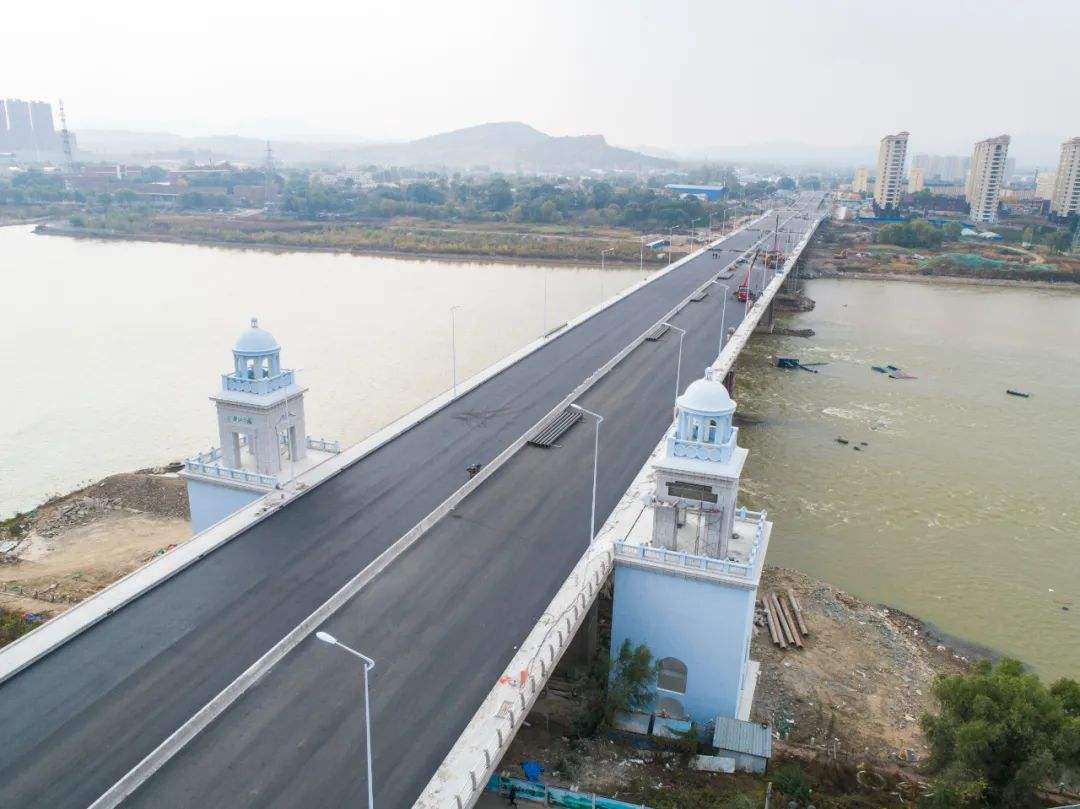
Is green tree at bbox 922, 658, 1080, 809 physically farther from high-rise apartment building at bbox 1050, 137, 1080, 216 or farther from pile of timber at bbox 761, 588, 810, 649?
high-rise apartment building at bbox 1050, 137, 1080, 216

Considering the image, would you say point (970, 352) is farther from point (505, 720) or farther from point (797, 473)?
point (505, 720)

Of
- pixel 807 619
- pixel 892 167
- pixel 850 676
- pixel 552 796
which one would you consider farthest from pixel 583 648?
pixel 892 167

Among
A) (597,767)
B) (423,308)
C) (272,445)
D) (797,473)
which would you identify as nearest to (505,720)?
(597,767)

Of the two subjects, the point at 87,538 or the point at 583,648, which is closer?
the point at 583,648

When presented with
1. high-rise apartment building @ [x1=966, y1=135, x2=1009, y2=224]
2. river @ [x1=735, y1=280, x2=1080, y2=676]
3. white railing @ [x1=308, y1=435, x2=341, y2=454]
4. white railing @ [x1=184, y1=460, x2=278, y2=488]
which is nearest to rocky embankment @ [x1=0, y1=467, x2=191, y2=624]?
white railing @ [x1=184, y1=460, x2=278, y2=488]

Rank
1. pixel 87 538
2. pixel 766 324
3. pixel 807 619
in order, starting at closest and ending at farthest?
1. pixel 807 619
2. pixel 87 538
3. pixel 766 324

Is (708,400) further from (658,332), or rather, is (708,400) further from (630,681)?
(658,332)
